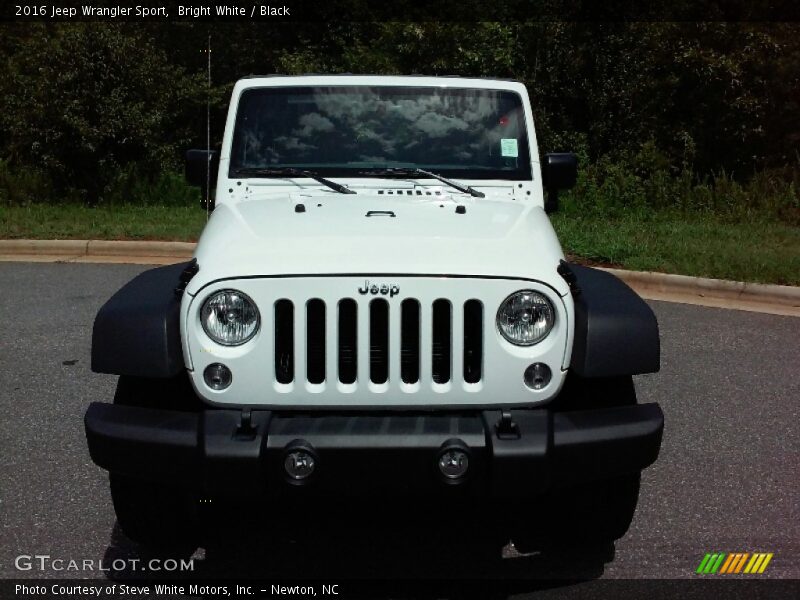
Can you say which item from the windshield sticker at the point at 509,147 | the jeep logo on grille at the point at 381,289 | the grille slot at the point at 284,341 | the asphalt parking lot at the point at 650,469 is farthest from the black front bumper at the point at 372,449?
the windshield sticker at the point at 509,147

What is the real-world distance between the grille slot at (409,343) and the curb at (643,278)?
660 cm

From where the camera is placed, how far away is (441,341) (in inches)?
139

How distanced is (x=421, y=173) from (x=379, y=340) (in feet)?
5.02

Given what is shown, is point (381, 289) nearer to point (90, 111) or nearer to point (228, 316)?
point (228, 316)

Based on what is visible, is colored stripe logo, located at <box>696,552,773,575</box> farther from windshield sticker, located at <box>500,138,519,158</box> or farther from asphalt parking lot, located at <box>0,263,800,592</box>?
windshield sticker, located at <box>500,138,519,158</box>

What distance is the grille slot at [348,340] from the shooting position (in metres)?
3.49

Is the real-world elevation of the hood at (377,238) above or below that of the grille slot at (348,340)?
above

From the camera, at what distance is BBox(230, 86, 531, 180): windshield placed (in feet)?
16.3

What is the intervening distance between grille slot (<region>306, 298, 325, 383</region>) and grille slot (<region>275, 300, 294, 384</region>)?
0.05 metres

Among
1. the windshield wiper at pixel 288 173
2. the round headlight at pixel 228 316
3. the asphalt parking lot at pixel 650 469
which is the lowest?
the asphalt parking lot at pixel 650 469

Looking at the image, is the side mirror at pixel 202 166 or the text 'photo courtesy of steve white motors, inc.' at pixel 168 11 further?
the text 'photo courtesy of steve white motors, inc.' at pixel 168 11

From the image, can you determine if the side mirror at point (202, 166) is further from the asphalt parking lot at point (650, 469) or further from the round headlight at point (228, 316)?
the round headlight at point (228, 316)

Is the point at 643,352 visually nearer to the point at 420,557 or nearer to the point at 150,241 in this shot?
the point at 420,557

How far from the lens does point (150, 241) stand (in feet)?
41.7
